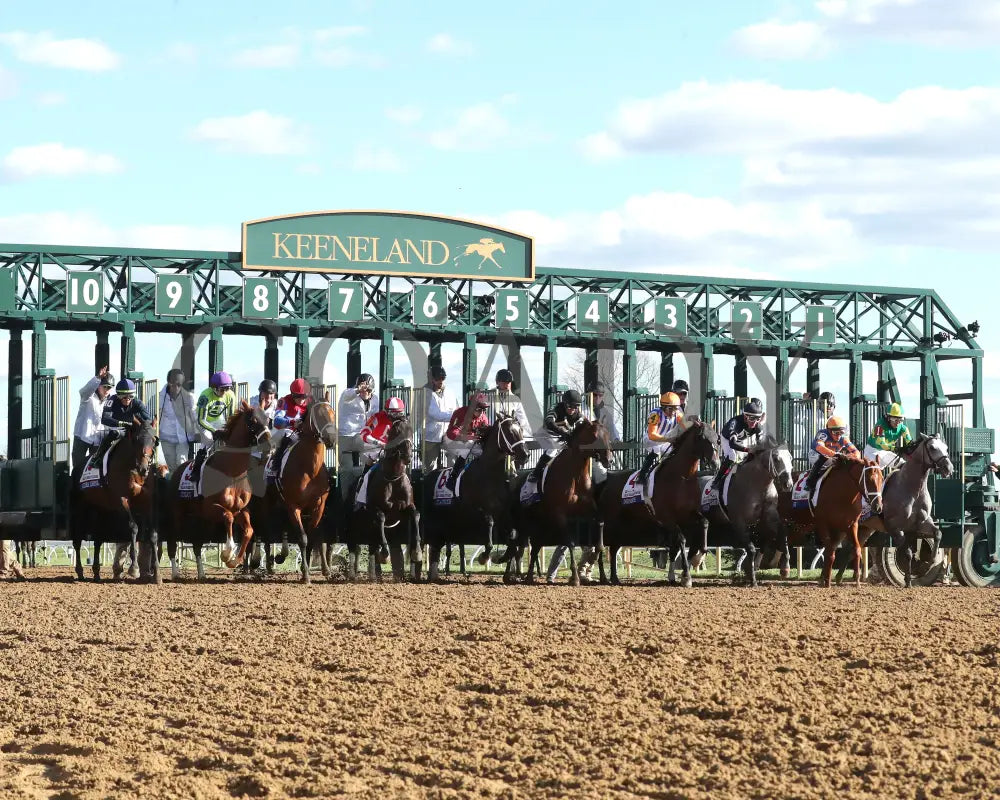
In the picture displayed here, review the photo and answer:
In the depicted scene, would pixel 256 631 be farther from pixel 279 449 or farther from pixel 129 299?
pixel 129 299

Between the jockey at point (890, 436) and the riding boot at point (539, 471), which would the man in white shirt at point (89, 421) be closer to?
the riding boot at point (539, 471)

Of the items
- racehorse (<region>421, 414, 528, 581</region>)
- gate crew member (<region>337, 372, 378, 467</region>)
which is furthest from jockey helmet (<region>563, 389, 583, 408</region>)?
gate crew member (<region>337, 372, 378, 467</region>)

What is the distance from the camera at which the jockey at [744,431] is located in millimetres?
16062

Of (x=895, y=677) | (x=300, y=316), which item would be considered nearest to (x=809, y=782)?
(x=895, y=677)

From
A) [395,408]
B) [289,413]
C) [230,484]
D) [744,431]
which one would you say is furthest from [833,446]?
[230,484]

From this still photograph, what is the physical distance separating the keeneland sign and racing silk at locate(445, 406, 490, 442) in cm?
1109

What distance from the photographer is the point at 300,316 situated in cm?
2817

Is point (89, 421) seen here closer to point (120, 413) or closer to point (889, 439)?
point (120, 413)

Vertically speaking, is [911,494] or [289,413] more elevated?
[289,413]

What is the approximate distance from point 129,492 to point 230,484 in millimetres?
1071

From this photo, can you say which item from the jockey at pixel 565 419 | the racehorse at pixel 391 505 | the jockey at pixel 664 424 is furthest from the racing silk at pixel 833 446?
the racehorse at pixel 391 505

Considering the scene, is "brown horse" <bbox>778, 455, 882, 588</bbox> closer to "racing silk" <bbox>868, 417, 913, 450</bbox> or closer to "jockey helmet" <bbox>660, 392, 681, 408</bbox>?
"racing silk" <bbox>868, 417, 913, 450</bbox>

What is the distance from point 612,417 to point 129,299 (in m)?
12.0

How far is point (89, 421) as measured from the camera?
661 inches
